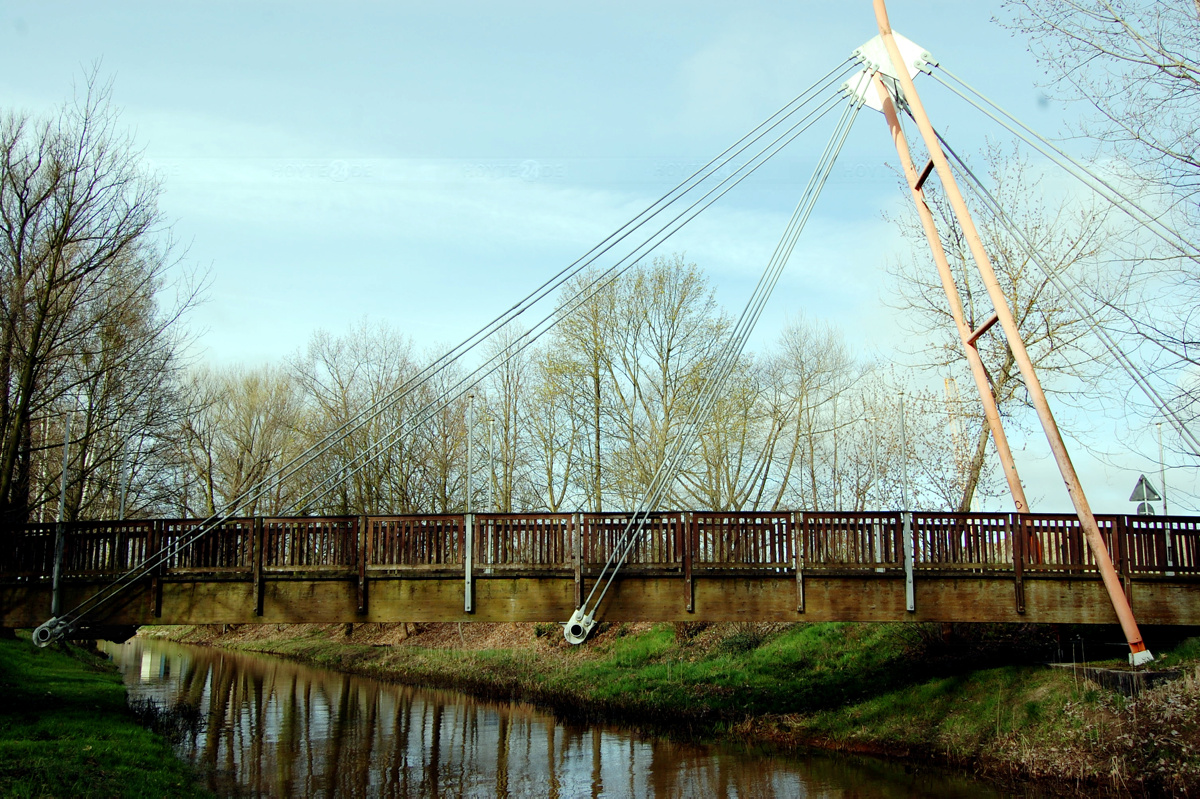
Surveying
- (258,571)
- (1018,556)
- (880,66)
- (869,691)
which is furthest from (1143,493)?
(258,571)

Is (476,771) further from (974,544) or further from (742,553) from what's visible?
(974,544)

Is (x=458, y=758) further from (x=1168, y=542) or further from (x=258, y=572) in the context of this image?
(x=1168, y=542)

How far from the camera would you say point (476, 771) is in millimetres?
18875

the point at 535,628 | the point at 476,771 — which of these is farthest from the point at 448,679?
the point at 476,771

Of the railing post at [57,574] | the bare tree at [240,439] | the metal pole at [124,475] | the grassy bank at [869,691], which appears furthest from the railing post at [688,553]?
the bare tree at [240,439]

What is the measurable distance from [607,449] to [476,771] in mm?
18874

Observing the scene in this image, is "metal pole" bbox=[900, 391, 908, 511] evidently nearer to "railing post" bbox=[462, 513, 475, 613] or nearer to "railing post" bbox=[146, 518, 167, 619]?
"railing post" bbox=[462, 513, 475, 613]

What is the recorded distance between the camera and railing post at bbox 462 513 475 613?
680 inches

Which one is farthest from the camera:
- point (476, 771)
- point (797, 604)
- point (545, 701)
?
point (545, 701)

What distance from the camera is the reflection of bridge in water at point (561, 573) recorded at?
17422 millimetres

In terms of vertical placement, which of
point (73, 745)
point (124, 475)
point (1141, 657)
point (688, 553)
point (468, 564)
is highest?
point (124, 475)

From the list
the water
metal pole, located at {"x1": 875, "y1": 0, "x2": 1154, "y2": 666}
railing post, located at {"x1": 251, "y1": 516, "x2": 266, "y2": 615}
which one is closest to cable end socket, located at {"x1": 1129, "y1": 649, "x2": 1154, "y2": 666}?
metal pole, located at {"x1": 875, "y1": 0, "x2": 1154, "y2": 666}

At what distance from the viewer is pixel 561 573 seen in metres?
17.4

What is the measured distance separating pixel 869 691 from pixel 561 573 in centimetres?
893
